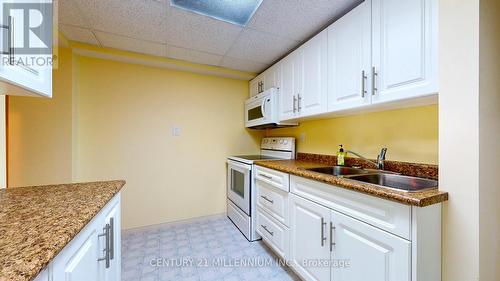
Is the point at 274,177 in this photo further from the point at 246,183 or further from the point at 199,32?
the point at 199,32

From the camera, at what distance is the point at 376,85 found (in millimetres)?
1246

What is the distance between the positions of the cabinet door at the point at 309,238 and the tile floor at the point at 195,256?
0.80 feet

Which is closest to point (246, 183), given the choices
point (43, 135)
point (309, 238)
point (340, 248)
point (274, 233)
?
point (274, 233)

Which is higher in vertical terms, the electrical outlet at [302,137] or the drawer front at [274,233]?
the electrical outlet at [302,137]

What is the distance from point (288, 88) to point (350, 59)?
30.0 inches

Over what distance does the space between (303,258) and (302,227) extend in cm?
22

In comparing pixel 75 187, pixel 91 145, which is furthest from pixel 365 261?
pixel 91 145

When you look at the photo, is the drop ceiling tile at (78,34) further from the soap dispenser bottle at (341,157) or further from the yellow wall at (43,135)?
the soap dispenser bottle at (341,157)

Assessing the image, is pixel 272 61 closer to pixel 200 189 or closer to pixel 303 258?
pixel 200 189

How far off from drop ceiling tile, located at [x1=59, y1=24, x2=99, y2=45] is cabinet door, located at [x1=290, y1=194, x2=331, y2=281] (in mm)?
2288

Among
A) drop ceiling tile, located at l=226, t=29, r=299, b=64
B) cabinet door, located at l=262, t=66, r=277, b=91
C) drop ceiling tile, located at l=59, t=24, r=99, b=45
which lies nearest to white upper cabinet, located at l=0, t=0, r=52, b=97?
drop ceiling tile, located at l=59, t=24, r=99, b=45

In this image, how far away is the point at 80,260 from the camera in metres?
0.71

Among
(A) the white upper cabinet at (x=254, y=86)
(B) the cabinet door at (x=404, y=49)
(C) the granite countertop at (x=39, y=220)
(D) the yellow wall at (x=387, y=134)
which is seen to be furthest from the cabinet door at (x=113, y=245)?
(A) the white upper cabinet at (x=254, y=86)

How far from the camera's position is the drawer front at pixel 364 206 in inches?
34.5
